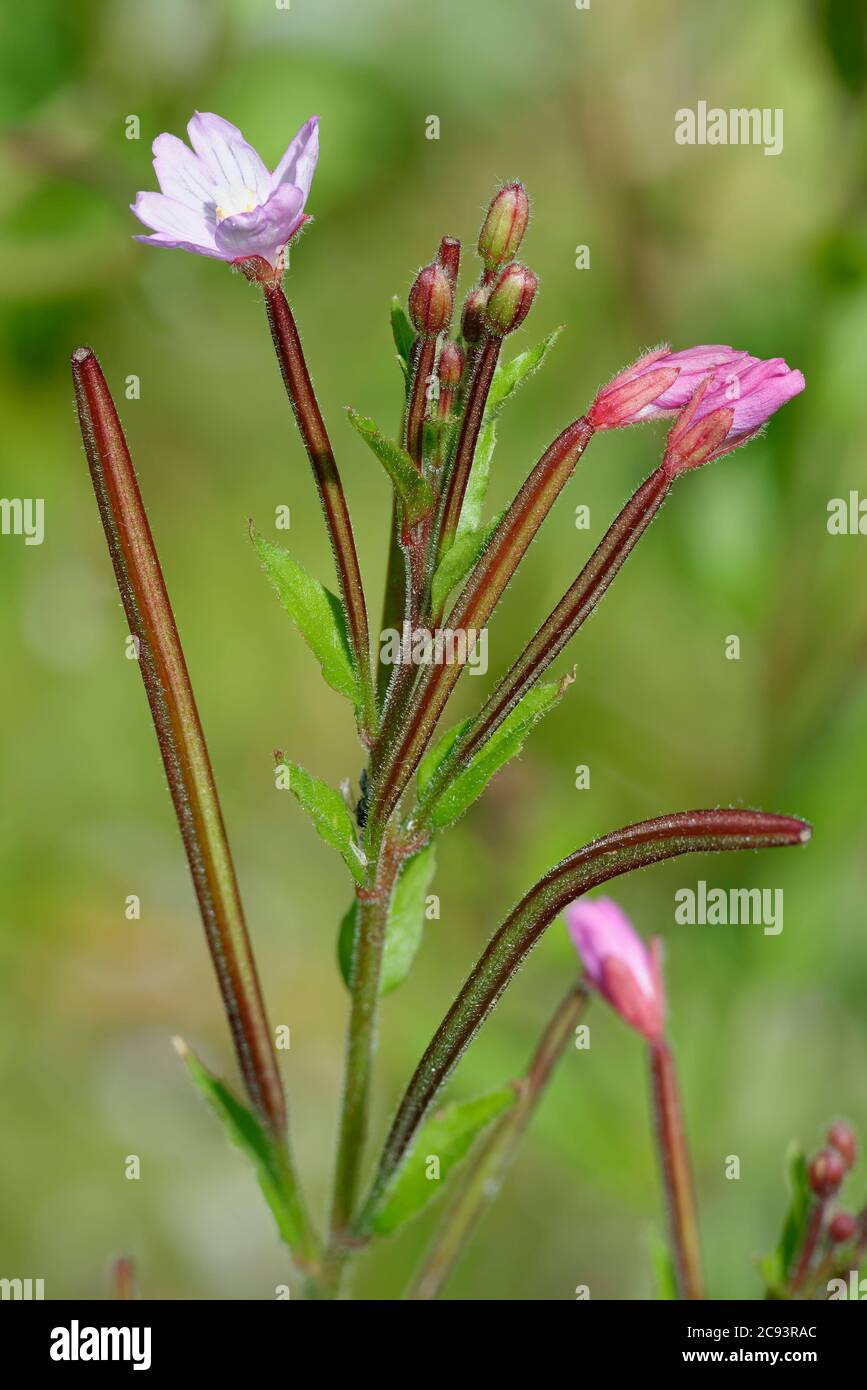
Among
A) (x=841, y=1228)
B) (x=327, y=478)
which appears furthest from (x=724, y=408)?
(x=841, y=1228)

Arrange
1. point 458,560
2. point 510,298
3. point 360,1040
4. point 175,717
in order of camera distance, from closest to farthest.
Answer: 1. point 510,298
2. point 458,560
3. point 175,717
4. point 360,1040

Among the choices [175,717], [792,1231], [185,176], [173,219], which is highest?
[185,176]

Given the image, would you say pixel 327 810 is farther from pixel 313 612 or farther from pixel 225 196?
pixel 225 196

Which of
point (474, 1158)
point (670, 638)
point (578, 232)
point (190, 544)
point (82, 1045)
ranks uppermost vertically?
point (578, 232)
